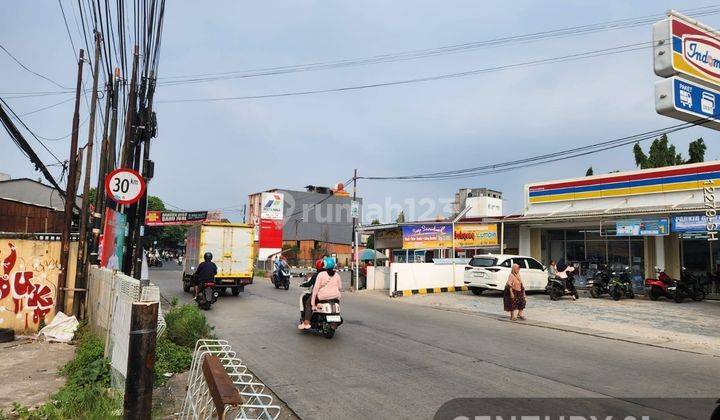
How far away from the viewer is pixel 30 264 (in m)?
10.4

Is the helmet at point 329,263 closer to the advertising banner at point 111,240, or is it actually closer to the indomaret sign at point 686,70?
the advertising banner at point 111,240

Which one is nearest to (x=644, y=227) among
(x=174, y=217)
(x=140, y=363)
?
(x=140, y=363)

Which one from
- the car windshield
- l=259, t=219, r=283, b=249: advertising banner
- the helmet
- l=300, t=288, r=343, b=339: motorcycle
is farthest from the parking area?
l=259, t=219, r=283, b=249: advertising banner

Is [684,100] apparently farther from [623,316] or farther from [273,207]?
[273,207]

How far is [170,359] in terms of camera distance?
771cm

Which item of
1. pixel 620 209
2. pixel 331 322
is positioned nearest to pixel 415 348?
pixel 331 322

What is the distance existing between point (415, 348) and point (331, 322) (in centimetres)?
186

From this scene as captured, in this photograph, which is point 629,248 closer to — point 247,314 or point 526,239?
point 526,239

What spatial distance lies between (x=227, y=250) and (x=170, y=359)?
41.3ft

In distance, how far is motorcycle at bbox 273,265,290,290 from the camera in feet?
78.7

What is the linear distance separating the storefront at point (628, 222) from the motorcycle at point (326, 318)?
44.5 feet

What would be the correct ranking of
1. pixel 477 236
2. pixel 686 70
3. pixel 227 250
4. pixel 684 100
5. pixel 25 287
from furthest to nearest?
1. pixel 477 236
2. pixel 227 250
3. pixel 25 287
4. pixel 686 70
5. pixel 684 100

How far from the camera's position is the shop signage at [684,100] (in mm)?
9672

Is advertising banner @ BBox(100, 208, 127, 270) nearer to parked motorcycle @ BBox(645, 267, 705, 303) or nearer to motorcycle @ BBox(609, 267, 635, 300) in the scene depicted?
motorcycle @ BBox(609, 267, 635, 300)
